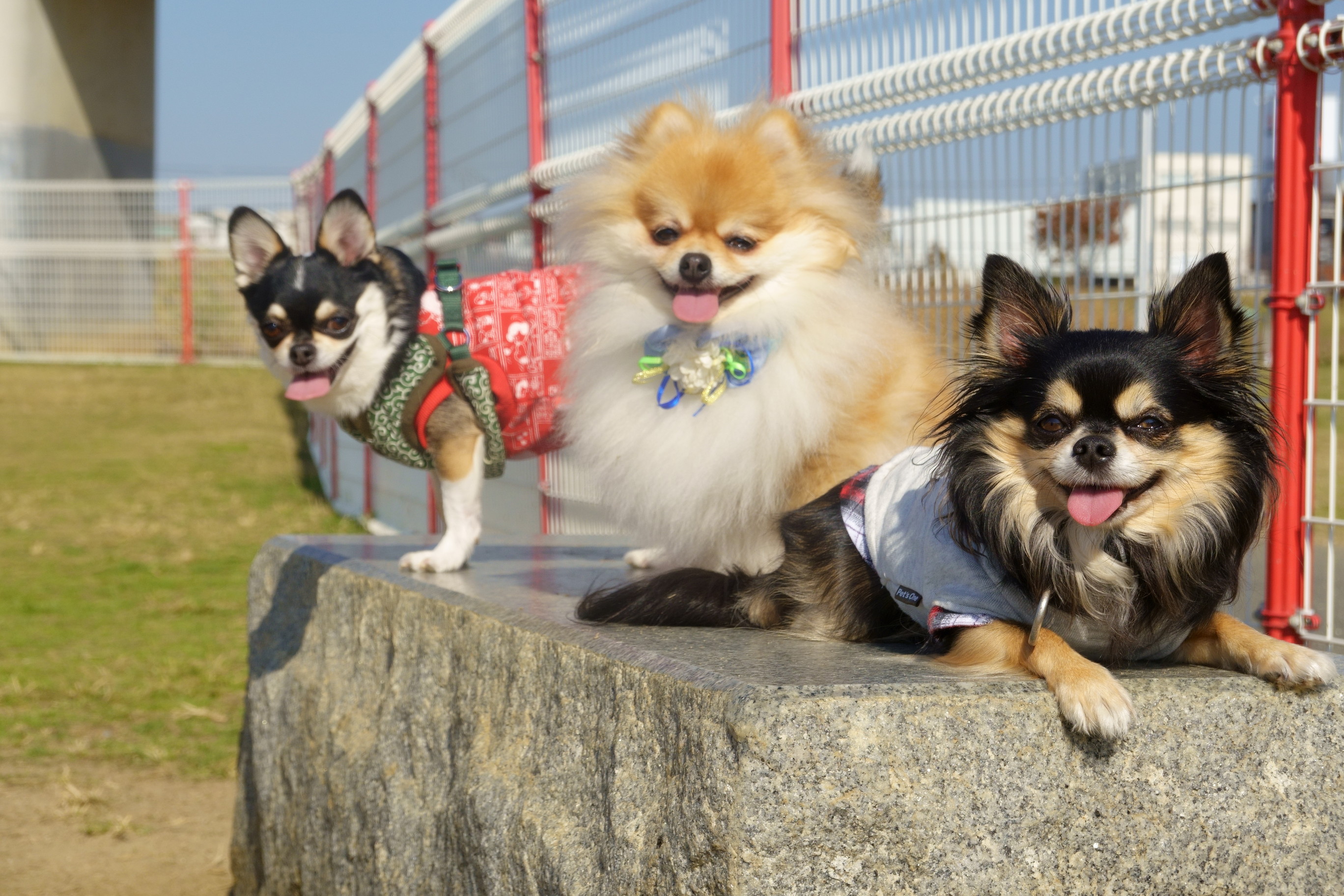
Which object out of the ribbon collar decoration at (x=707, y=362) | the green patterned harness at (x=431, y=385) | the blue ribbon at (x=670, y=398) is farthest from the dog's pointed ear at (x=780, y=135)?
the green patterned harness at (x=431, y=385)

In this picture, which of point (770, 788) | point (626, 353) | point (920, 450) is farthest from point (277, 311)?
point (770, 788)

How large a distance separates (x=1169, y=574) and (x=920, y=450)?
58 centimetres

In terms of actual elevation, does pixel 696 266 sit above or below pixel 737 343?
above

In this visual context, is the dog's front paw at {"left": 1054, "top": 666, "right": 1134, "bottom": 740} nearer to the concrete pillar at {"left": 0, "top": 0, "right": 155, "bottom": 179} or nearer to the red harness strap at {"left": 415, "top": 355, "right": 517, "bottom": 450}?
the red harness strap at {"left": 415, "top": 355, "right": 517, "bottom": 450}

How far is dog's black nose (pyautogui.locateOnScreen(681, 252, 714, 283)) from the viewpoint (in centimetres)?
287

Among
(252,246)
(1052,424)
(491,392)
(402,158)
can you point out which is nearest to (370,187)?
(402,158)

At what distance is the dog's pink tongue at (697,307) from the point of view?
292 centimetres

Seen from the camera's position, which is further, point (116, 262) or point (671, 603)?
point (116, 262)

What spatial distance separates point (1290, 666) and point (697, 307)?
1.50 meters

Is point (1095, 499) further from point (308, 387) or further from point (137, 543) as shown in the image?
point (137, 543)

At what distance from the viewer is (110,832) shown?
402 cm

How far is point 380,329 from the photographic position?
11.7 ft

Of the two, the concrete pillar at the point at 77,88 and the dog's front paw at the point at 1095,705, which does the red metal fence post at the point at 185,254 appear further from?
the dog's front paw at the point at 1095,705

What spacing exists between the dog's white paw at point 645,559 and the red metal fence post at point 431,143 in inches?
147
